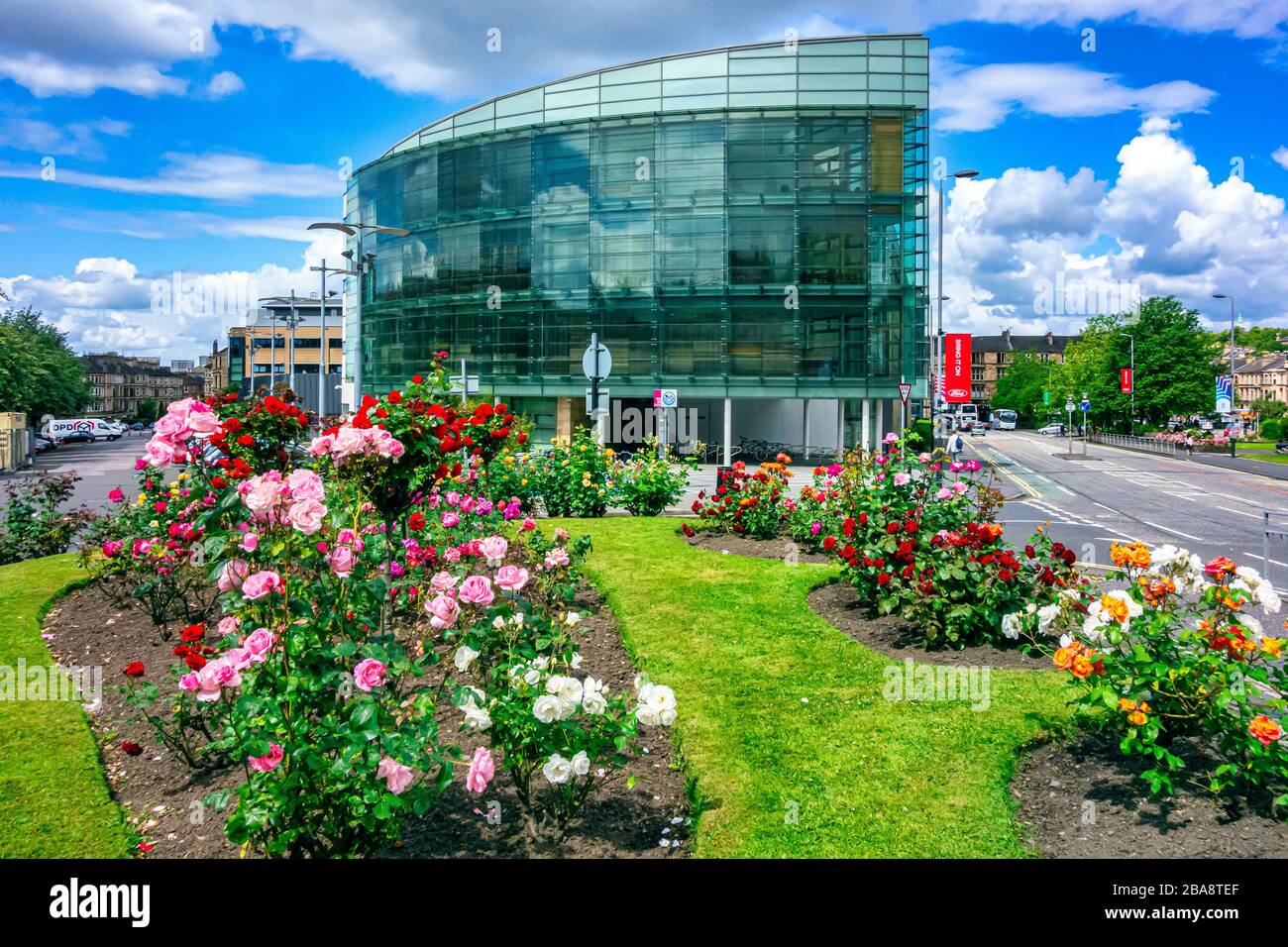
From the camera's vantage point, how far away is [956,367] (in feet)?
120

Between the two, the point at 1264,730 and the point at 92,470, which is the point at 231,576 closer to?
the point at 1264,730

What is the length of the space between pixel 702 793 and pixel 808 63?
142 ft

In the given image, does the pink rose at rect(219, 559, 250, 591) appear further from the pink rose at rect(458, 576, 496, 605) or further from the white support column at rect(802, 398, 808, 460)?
the white support column at rect(802, 398, 808, 460)

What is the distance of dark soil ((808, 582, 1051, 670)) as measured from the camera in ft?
25.2

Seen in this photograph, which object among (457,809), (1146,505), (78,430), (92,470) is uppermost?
(78,430)

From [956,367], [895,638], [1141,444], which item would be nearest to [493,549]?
[895,638]

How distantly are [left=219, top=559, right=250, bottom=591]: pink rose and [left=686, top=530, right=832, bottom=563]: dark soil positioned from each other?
8259 millimetres

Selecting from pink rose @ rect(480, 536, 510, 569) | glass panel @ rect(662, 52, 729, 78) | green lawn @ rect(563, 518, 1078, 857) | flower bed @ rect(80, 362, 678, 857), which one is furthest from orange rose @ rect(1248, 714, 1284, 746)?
glass panel @ rect(662, 52, 729, 78)

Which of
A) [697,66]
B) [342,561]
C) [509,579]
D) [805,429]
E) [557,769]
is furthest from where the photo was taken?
[805,429]

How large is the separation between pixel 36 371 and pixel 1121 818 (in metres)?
59.9

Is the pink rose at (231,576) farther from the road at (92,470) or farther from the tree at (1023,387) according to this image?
the tree at (1023,387)

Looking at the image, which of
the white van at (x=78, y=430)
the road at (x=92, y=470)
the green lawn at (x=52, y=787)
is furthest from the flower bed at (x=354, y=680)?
the white van at (x=78, y=430)

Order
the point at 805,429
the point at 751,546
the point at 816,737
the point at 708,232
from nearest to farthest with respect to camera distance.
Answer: the point at 816,737 → the point at 751,546 → the point at 708,232 → the point at 805,429

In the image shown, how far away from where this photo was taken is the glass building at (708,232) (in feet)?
140
